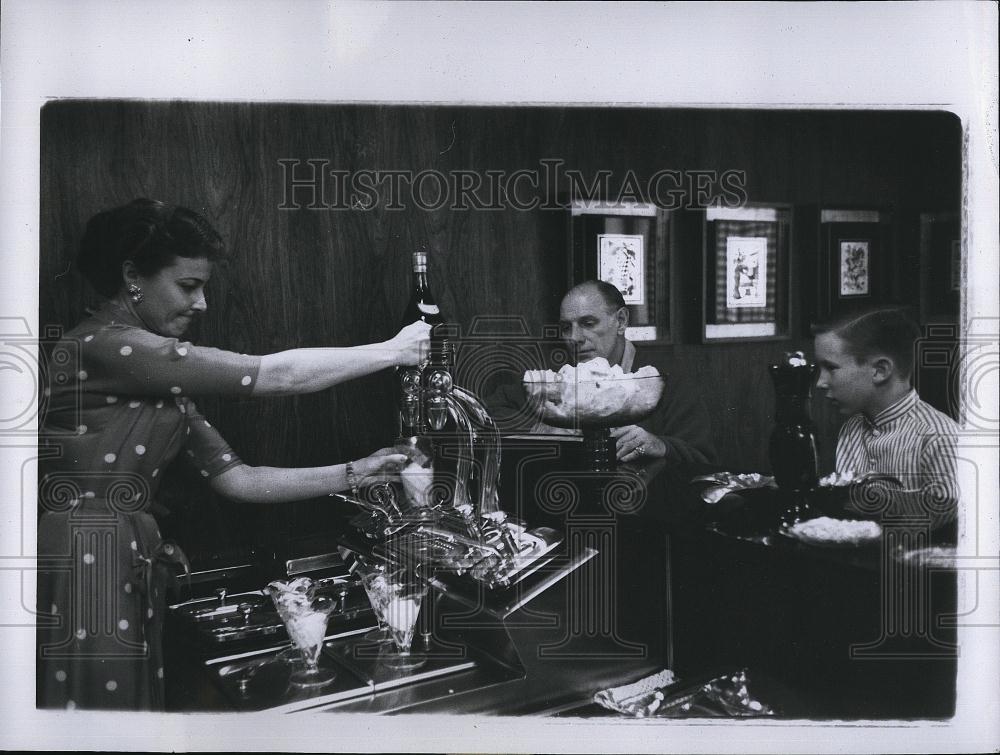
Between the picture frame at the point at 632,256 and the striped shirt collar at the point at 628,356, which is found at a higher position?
the picture frame at the point at 632,256

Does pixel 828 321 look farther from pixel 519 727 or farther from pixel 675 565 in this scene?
pixel 519 727

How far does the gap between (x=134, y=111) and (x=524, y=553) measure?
1007 mm

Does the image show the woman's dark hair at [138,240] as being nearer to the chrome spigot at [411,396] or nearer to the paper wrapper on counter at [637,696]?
the chrome spigot at [411,396]

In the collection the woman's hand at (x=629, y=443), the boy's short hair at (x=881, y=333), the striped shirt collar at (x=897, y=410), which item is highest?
the boy's short hair at (x=881, y=333)

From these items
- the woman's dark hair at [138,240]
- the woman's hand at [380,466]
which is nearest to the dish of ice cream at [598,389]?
the woman's hand at [380,466]

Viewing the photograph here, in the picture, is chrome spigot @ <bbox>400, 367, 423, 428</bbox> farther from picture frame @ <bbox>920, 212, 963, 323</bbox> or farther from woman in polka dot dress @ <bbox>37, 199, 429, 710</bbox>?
picture frame @ <bbox>920, 212, 963, 323</bbox>

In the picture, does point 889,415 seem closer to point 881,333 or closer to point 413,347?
point 881,333

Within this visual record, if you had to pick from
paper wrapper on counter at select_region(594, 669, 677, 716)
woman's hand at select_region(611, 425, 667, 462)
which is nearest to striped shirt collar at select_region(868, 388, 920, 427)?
woman's hand at select_region(611, 425, 667, 462)

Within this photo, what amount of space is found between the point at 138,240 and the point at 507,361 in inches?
26.0

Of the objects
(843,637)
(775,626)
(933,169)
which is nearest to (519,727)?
(775,626)

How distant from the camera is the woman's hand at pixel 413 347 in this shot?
156 cm

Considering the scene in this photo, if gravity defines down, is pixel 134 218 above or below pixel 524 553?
above

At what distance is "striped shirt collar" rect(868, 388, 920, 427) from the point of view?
5.06 ft

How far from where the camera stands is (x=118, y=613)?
1.54 metres
